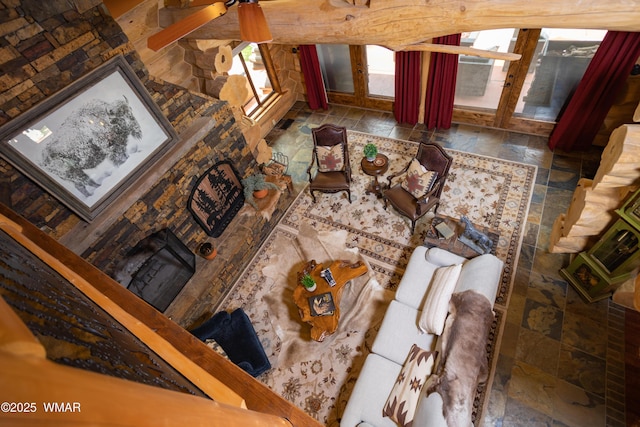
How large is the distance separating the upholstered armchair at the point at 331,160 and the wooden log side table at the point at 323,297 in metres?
1.16

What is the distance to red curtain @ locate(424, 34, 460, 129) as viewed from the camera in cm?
447

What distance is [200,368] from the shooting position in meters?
0.78

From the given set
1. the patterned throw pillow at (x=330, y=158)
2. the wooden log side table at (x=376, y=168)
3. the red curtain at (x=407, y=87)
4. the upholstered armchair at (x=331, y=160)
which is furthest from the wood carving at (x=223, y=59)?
the red curtain at (x=407, y=87)

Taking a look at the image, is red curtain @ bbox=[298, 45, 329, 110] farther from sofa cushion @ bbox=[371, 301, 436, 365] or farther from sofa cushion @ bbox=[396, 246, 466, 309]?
sofa cushion @ bbox=[371, 301, 436, 365]

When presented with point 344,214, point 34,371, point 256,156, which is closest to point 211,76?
point 256,156

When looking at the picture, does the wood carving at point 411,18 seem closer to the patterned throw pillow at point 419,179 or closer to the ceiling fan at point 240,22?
the ceiling fan at point 240,22

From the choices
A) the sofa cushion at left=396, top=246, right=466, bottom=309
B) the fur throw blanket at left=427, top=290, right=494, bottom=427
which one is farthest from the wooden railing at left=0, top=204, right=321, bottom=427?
the sofa cushion at left=396, top=246, right=466, bottom=309

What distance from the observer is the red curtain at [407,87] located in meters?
4.79

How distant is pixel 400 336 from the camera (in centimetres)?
299

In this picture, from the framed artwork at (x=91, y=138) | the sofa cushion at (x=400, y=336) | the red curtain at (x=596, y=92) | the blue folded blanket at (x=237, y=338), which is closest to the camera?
the framed artwork at (x=91, y=138)

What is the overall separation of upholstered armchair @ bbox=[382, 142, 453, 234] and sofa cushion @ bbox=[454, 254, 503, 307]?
1.08 m

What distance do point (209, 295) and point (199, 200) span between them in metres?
1.16

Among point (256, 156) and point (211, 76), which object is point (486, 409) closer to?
point (256, 156)

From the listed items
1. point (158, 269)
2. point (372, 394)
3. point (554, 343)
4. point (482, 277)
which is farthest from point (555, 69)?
point (158, 269)
